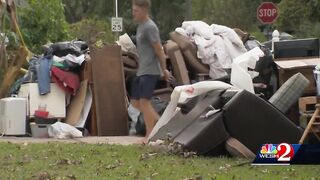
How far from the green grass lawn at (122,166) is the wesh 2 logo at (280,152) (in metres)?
0.42

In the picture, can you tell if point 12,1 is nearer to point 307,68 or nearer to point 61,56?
point 61,56

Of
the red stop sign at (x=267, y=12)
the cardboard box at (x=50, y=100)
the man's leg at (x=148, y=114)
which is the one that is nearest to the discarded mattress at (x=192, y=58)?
the cardboard box at (x=50, y=100)

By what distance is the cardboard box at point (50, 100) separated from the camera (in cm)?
1208

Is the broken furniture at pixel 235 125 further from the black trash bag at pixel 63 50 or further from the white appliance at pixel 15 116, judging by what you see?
the black trash bag at pixel 63 50

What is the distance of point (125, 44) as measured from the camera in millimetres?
13023

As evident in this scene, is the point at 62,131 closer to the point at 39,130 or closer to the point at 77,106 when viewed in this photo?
the point at 39,130

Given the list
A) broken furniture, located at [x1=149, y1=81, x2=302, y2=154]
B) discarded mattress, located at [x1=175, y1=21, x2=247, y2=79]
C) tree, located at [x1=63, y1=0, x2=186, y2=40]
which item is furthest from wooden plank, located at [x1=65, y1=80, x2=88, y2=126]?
tree, located at [x1=63, y1=0, x2=186, y2=40]

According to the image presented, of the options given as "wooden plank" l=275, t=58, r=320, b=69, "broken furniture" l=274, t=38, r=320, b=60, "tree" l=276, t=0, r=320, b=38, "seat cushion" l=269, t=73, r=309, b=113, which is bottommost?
"tree" l=276, t=0, r=320, b=38

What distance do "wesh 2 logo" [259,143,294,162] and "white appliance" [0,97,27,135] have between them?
5.86m

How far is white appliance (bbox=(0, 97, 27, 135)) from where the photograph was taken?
12.1 m

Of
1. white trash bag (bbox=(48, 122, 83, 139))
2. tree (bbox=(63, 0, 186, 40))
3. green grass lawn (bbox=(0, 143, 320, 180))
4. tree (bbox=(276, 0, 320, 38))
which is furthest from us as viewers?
tree (bbox=(63, 0, 186, 40))

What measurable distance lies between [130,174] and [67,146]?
2.44 m

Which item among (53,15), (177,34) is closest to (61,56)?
(177,34)

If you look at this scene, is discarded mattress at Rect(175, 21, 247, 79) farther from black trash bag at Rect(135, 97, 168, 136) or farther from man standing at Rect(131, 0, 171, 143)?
man standing at Rect(131, 0, 171, 143)
